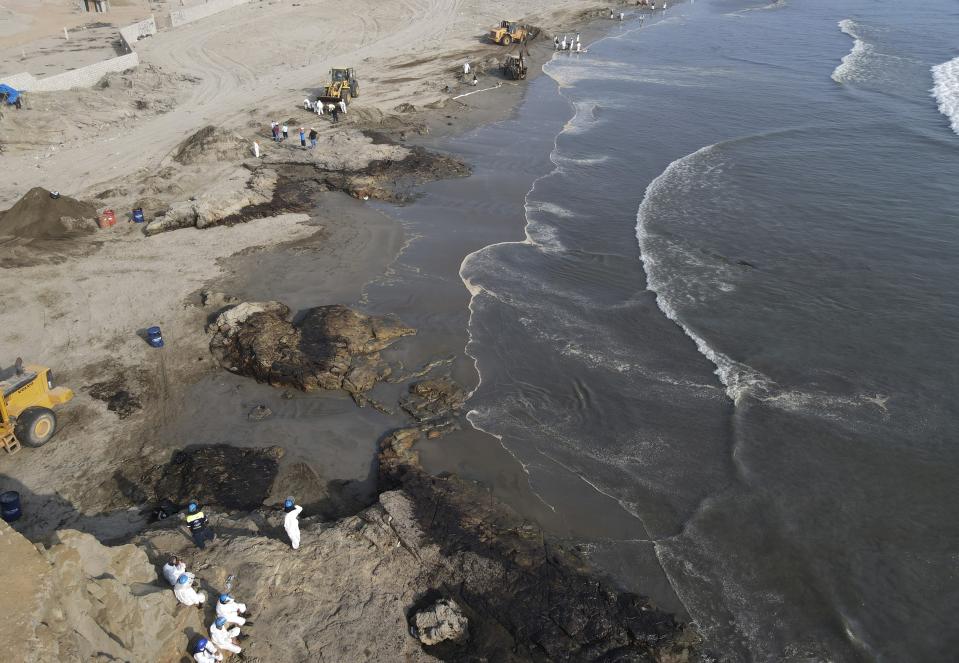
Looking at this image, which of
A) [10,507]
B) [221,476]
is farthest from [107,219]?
[221,476]

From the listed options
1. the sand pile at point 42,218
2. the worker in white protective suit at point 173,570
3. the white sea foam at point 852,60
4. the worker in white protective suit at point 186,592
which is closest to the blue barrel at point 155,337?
the sand pile at point 42,218

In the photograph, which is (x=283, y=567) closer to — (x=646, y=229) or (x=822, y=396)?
(x=822, y=396)

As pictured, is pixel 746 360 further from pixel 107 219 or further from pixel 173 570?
pixel 107 219

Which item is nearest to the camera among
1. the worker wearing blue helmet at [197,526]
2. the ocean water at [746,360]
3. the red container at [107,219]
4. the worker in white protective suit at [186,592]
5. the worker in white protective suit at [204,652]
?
the worker in white protective suit at [204,652]

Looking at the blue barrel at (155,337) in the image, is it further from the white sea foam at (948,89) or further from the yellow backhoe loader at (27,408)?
the white sea foam at (948,89)

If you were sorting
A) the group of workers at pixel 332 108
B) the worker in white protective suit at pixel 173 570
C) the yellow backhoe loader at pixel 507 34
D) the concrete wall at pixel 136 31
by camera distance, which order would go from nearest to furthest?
the worker in white protective suit at pixel 173 570 → the group of workers at pixel 332 108 → the concrete wall at pixel 136 31 → the yellow backhoe loader at pixel 507 34

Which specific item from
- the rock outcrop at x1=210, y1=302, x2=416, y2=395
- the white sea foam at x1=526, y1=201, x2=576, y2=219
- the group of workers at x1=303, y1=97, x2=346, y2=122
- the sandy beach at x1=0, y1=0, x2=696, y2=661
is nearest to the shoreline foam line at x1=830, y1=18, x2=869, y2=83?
the sandy beach at x1=0, y1=0, x2=696, y2=661

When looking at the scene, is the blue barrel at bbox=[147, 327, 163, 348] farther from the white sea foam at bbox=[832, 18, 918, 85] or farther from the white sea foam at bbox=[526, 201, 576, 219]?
the white sea foam at bbox=[832, 18, 918, 85]

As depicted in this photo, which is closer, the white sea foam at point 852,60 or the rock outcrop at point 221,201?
the rock outcrop at point 221,201
